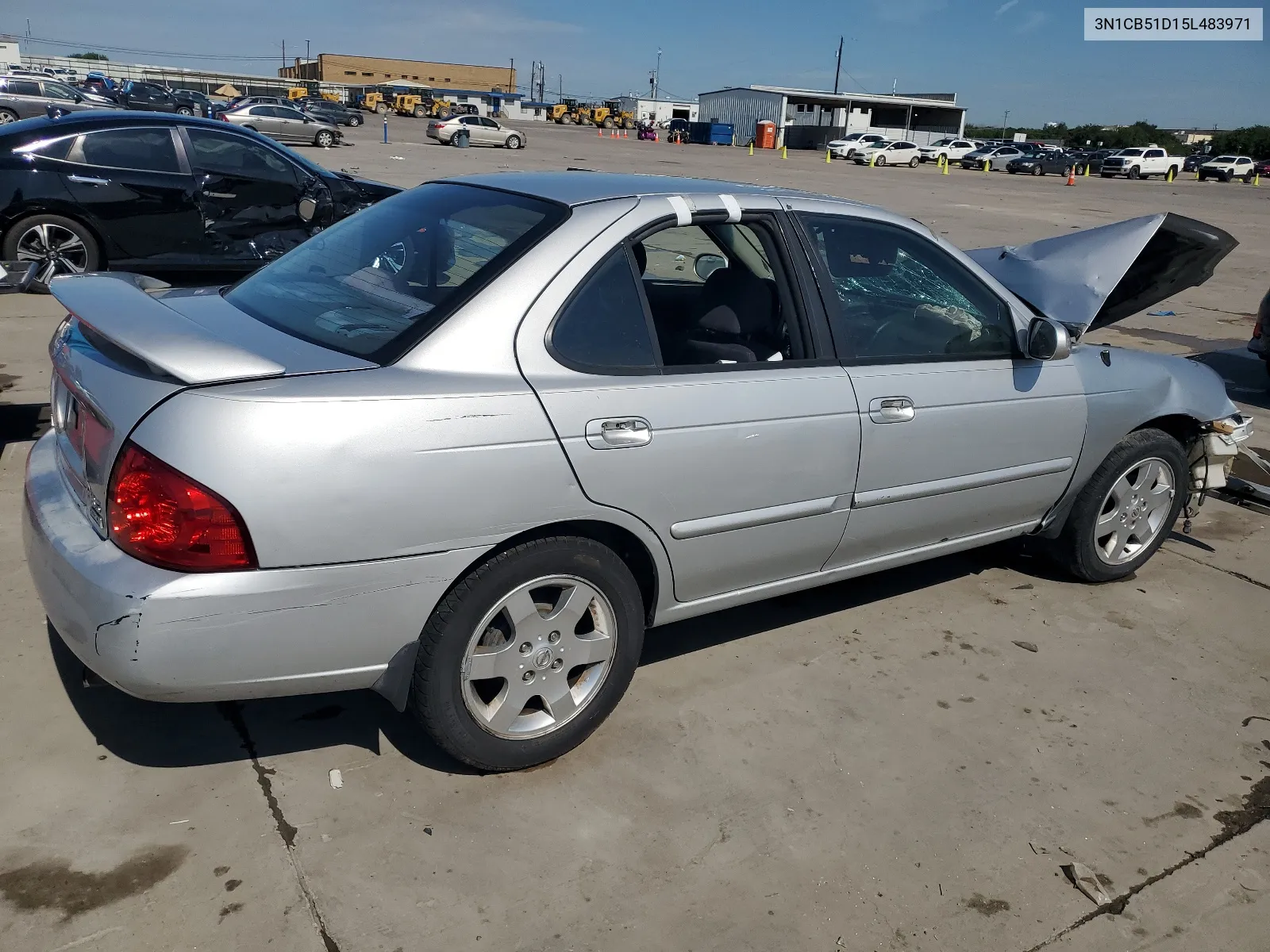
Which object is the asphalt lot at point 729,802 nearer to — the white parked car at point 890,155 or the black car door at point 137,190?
the black car door at point 137,190

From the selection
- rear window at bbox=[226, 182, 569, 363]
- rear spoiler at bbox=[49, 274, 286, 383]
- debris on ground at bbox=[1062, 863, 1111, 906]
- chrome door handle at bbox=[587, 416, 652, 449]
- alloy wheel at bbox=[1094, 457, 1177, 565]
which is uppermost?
rear window at bbox=[226, 182, 569, 363]

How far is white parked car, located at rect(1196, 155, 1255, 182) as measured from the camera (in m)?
51.9

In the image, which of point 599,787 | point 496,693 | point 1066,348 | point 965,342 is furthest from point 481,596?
point 1066,348

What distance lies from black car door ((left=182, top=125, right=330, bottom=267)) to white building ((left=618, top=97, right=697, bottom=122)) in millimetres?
89220

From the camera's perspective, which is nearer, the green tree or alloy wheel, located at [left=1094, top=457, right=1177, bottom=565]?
alloy wheel, located at [left=1094, top=457, right=1177, bottom=565]

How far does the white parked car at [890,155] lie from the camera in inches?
1965

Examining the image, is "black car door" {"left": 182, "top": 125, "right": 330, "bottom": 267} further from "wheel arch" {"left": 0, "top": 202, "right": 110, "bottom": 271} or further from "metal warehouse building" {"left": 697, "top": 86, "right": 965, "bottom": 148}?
"metal warehouse building" {"left": 697, "top": 86, "right": 965, "bottom": 148}

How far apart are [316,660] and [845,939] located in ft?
4.83

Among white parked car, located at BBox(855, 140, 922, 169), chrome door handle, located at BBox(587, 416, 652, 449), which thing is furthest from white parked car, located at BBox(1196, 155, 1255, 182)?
chrome door handle, located at BBox(587, 416, 652, 449)

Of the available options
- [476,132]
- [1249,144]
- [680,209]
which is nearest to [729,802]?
[680,209]

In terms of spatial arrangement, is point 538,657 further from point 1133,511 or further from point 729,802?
point 1133,511

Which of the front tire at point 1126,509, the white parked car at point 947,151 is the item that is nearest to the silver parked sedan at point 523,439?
the front tire at point 1126,509

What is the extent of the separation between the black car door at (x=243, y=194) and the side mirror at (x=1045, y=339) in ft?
20.8

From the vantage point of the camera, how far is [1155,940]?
256cm
